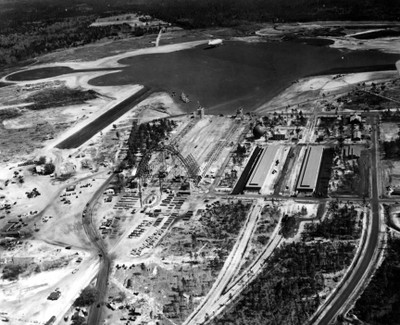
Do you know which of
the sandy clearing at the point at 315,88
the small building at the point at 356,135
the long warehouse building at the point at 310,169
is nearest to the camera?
the long warehouse building at the point at 310,169

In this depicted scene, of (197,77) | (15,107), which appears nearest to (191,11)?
(197,77)

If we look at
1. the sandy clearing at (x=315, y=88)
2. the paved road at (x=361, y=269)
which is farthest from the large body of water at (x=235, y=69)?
the paved road at (x=361, y=269)

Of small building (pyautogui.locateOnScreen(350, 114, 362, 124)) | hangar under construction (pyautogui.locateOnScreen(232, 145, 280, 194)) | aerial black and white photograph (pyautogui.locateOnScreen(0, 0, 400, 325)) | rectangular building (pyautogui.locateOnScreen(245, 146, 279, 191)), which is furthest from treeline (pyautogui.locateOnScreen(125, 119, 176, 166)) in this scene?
small building (pyautogui.locateOnScreen(350, 114, 362, 124))

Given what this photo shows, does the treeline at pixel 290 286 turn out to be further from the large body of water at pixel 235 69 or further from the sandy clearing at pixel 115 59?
the sandy clearing at pixel 115 59

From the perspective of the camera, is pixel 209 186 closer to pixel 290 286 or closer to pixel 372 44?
pixel 290 286

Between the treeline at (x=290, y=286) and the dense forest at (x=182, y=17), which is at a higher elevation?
the dense forest at (x=182, y=17)

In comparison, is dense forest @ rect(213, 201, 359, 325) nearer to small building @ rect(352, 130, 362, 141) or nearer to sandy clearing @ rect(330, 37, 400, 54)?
small building @ rect(352, 130, 362, 141)
